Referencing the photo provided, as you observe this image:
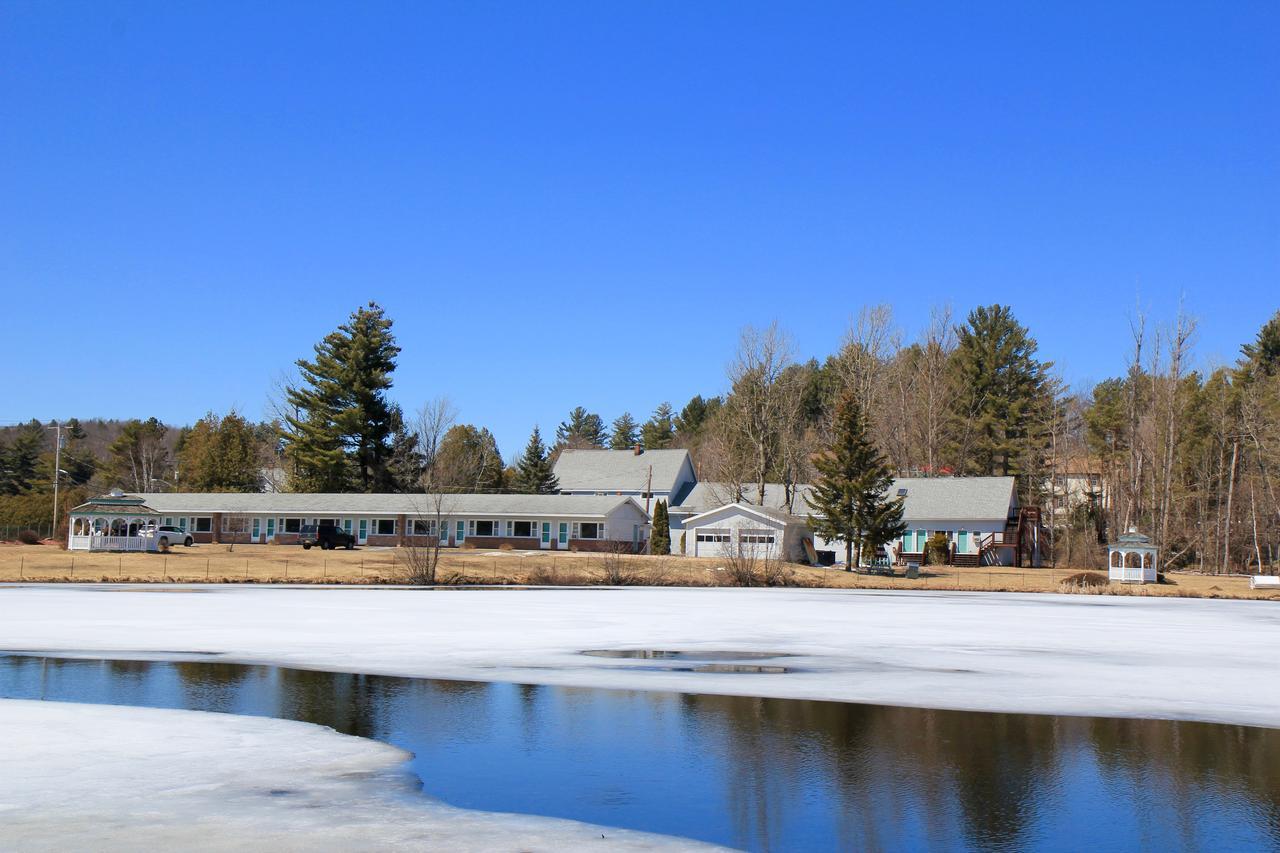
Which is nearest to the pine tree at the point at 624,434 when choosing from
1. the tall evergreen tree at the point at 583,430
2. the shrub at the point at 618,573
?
the tall evergreen tree at the point at 583,430

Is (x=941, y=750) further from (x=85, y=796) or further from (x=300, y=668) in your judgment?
(x=300, y=668)

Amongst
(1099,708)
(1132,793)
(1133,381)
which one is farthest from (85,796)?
(1133,381)

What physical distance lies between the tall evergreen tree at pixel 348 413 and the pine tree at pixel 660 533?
30.1 m

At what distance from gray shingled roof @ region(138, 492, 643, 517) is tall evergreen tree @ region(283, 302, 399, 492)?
571 centimetres

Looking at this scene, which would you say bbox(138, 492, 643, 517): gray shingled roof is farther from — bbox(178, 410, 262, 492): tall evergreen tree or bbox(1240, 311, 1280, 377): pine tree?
bbox(1240, 311, 1280, 377): pine tree

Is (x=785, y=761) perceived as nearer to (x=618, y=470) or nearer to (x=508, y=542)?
(x=508, y=542)

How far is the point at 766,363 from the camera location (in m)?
80.0

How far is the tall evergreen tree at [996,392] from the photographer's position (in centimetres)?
8906

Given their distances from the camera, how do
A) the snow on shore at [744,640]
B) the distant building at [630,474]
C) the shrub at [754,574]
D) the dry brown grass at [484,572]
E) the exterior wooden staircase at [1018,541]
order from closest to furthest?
the snow on shore at [744,640]
the dry brown grass at [484,572]
the shrub at [754,574]
the exterior wooden staircase at [1018,541]
the distant building at [630,474]

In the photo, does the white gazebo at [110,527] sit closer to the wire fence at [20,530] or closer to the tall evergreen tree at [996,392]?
the wire fence at [20,530]

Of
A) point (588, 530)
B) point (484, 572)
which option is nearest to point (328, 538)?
point (588, 530)

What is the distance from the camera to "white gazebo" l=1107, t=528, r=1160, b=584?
5641cm

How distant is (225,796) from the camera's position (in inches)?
396

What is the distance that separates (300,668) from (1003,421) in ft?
259
